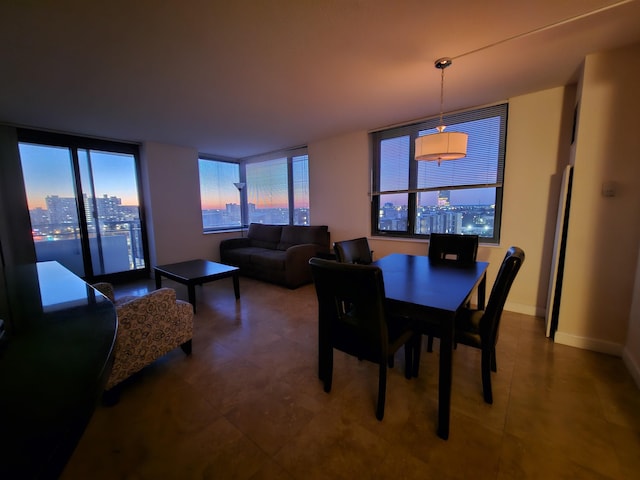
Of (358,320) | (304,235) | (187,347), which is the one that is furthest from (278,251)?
(358,320)

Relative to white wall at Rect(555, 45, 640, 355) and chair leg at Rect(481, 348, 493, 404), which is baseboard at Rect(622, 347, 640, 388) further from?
chair leg at Rect(481, 348, 493, 404)

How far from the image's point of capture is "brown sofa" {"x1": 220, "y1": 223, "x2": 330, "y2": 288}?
13.2ft

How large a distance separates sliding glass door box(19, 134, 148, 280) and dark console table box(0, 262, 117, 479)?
389 centimetres

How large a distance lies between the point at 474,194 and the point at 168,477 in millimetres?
3715

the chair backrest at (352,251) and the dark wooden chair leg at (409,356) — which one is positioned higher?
the chair backrest at (352,251)

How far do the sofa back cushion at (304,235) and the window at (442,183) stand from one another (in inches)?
34.4

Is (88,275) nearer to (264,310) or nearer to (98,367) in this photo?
(264,310)

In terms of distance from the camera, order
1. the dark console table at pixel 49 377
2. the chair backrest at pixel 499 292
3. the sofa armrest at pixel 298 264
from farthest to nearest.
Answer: the sofa armrest at pixel 298 264 < the chair backrest at pixel 499 292 < the dark console table at pixel 49 377

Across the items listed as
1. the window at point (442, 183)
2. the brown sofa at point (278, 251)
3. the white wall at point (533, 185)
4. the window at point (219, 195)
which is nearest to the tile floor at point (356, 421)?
the white wall at point (533, 185)

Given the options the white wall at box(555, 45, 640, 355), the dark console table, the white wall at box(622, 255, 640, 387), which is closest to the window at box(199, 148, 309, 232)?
the white wall at box(555, 45, 640, 355)

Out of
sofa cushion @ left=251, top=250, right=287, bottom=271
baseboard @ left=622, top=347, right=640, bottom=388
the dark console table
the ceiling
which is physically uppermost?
the ceiling

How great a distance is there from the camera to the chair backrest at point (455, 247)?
2.62 meters

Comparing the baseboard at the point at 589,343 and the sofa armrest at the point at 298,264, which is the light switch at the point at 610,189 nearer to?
the baseboard at the point at 589,343

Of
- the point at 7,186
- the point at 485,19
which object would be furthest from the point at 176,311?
the point at 7,186
